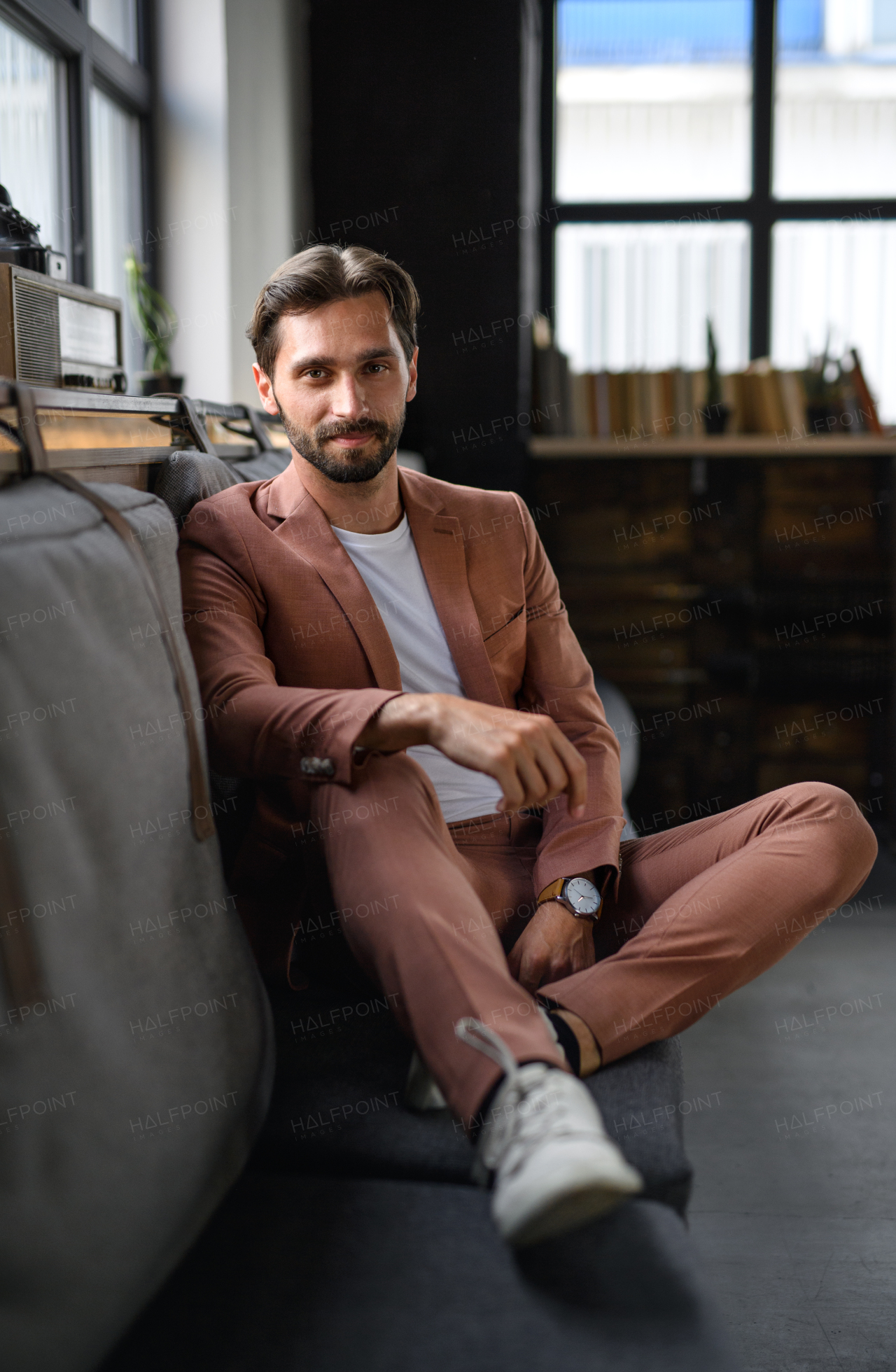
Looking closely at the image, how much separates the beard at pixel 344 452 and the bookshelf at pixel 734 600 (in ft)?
6.83

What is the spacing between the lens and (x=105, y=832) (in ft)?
3.18

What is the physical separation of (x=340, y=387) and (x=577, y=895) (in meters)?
0.75

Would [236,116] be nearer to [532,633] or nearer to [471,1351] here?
[532,633]

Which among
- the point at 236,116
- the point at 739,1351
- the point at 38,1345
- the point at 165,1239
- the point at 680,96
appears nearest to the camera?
the point at 38,1345

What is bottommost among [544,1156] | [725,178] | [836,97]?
[544,1156]

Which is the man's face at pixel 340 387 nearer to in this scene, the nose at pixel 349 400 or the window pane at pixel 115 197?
the nose at pixel 349 400

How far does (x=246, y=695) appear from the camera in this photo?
1.29 m

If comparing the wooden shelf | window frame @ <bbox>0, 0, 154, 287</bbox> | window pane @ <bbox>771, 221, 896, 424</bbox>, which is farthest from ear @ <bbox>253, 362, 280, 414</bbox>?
window pane @ <bbox>771, 221, 896, 424</bbox>

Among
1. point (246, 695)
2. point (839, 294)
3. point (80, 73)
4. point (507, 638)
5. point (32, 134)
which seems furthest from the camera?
point (839, 294)

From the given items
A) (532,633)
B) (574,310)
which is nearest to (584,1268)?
(532,633)

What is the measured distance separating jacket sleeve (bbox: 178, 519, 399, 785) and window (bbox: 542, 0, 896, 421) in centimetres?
278

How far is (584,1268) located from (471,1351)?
0.11 metres

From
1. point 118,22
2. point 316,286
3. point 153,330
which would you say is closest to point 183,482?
point 316,286

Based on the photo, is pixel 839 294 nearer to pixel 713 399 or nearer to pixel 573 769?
pixel 713 399
